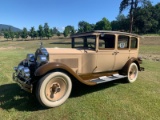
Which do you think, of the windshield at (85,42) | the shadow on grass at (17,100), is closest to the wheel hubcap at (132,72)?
the windshield at (85,42)

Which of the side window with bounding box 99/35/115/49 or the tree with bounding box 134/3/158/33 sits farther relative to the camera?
the tree with bounding box 134/3/158/33

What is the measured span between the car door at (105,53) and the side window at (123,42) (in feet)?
0.98

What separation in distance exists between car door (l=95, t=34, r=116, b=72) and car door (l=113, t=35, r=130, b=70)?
204 millimetres

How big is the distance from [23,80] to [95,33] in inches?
99.7

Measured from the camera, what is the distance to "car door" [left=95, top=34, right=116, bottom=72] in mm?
4996

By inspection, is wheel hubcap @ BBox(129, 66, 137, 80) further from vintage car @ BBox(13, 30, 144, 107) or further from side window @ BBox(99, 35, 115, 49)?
side window @ BBox(99, 35, 115, 49)

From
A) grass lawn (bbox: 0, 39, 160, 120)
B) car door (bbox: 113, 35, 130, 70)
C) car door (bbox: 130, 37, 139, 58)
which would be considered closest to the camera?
grass lawn (bbox: 0, 39, 160, 120)

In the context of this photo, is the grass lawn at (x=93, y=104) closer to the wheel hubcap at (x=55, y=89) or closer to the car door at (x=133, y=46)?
the wheel hubcap at (x=55, y=89)

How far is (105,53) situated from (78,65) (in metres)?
1.07

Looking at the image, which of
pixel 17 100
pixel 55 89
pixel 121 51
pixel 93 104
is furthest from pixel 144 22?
pixel 17 100

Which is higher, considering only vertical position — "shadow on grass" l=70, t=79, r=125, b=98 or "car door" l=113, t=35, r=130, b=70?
"car door" l=113, t=35, r=130, b=70

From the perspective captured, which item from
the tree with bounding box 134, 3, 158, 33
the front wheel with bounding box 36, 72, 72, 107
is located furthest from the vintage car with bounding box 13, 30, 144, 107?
the tree with bounding box 134, 3, 158, 33

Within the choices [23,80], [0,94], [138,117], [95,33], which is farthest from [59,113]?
[95,33]

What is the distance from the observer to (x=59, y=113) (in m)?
3.62
